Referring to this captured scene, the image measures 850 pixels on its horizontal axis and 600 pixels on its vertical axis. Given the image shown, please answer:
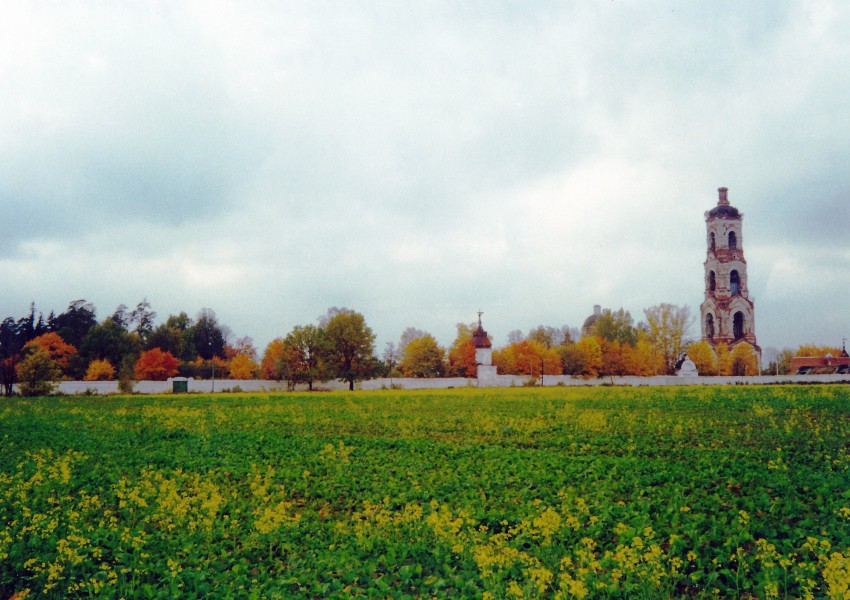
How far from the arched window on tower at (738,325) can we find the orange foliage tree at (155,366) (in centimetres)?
7358

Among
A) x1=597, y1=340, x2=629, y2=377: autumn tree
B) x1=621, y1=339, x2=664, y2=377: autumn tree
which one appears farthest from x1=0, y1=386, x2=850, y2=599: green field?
x1=621, y1=339, x2=664, y2=377: autumn tree

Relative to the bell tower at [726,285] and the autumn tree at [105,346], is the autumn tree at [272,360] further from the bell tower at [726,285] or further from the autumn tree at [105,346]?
the bell tower at [726,285]

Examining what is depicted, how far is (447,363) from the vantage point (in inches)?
2958

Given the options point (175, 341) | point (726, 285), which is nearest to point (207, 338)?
point (175, 341)

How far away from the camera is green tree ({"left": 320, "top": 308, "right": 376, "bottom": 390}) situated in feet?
206

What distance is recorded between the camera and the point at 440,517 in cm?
789

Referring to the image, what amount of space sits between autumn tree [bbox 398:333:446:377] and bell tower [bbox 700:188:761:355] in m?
38.1

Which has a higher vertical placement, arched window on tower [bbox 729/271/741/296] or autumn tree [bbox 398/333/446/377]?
arched window on tower [bbox 729/271/741/296]

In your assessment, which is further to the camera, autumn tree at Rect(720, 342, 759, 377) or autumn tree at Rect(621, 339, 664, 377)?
autumn tree at Rect(621, 339, 664, 377)

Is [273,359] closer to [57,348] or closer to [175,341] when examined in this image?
[175,341]

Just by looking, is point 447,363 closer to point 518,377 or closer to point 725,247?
point 518,377

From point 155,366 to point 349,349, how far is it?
25.3m

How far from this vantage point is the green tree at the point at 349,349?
206ft

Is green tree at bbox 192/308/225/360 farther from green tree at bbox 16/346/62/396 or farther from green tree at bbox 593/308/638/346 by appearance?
green tree at bbox 593/308/638/346
